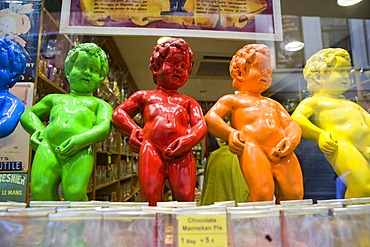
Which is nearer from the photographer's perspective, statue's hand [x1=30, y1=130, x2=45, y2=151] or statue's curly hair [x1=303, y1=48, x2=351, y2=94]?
statue's hand [x1=30, y1=130, x2=45, y2=151]

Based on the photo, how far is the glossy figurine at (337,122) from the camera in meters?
0.98

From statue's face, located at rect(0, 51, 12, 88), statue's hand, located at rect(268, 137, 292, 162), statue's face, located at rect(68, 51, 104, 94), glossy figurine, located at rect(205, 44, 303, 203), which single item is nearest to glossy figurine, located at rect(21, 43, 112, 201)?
statue's face, located at rect(68, 51, 104, 94)

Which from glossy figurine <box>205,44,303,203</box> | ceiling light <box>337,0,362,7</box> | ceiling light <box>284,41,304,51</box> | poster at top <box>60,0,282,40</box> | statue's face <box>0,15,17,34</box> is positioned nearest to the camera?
glossy figurine <box>205,44,303,203</box>

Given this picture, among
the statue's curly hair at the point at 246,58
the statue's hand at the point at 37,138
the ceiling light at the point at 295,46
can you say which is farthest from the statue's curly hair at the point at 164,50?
the ceiling light at the point at 295,46

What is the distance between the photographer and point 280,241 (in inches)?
26.4

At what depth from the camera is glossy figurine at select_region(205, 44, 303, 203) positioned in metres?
0.93

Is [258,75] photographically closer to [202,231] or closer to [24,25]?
[202,231]

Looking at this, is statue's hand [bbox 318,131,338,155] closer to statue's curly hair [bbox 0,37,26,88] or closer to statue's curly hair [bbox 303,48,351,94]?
statue's curly hair [bbox 303,48,351,94]

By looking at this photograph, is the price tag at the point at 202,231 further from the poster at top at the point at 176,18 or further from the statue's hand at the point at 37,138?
the poster at top at the point at 176,18

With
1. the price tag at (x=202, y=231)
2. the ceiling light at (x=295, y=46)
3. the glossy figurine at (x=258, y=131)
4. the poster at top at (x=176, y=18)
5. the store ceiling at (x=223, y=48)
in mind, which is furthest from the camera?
the ceiling light at (x=295, y=46)

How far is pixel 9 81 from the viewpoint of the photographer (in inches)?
42.2

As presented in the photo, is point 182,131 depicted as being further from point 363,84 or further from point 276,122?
point 363,84

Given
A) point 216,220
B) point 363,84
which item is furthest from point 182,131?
point 363,84

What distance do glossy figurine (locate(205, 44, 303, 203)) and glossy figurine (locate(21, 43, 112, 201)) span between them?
Answer: 367 millimetres
